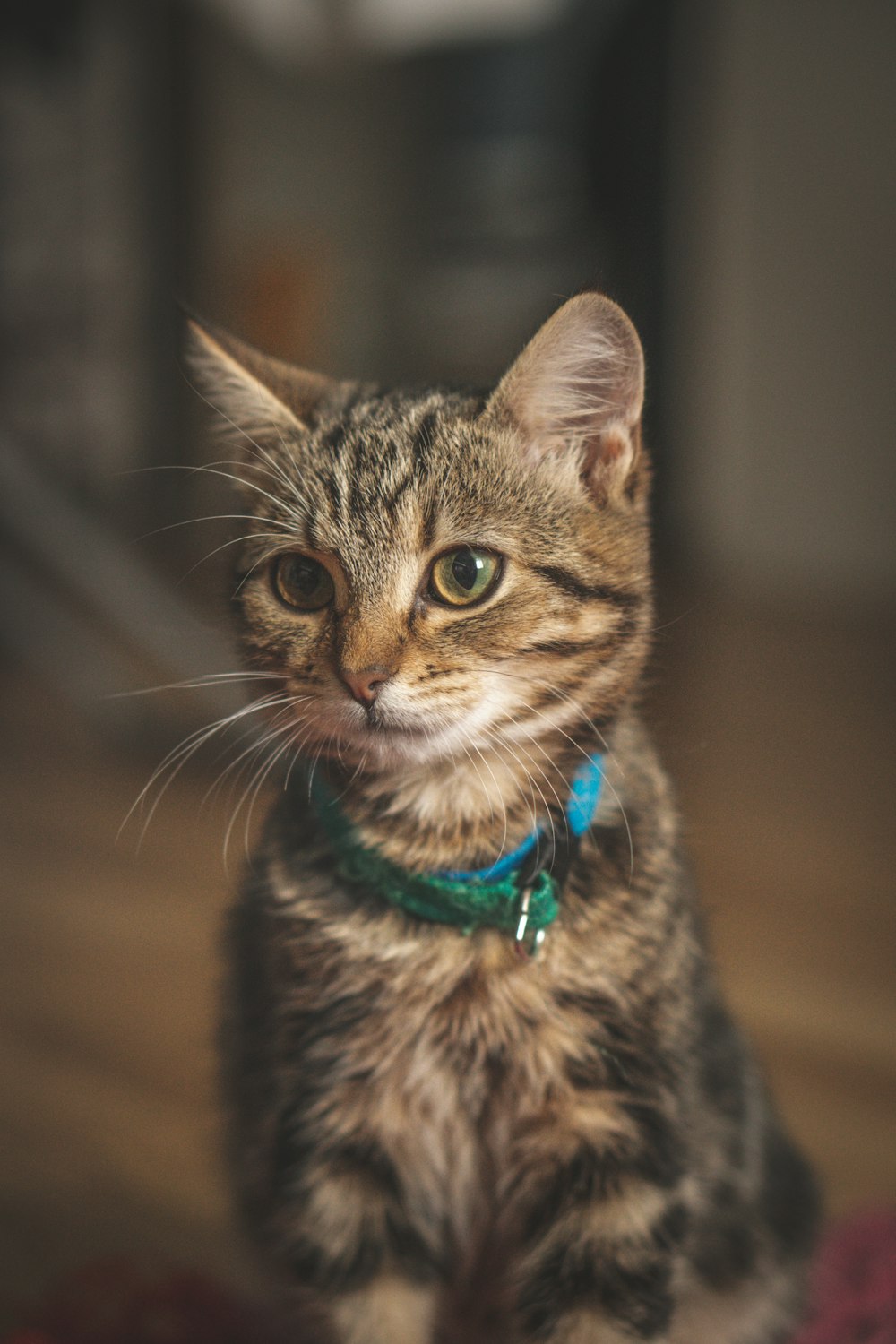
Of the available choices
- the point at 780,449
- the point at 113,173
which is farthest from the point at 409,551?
the point at 113,173

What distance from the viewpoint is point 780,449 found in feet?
10.5

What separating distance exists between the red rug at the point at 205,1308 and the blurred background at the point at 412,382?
0.08 m

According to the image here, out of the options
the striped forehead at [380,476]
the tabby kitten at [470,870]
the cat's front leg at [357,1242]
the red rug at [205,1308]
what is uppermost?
the striped forehead at [380,476]

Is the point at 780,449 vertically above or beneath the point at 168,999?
above

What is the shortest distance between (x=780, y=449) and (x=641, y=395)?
109 inches

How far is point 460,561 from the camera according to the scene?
652mm

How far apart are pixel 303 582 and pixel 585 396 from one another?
0.19m

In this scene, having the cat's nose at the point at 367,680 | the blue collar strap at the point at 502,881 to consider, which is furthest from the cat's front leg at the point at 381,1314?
the cat's nose at the point at 367,680

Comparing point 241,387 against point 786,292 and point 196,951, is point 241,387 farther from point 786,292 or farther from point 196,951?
point 786,292

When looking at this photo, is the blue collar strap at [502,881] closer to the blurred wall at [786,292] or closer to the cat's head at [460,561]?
the cat's head at [460,561]

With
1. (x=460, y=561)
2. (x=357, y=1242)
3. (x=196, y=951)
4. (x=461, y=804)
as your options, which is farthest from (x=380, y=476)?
(x=196, y=951)

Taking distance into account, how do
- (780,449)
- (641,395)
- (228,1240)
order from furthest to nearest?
(780,449) → (228,1240) → (641,395)

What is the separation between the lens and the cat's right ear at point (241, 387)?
2.23 feet

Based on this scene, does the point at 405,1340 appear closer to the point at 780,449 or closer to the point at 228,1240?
the point at 228,1240
